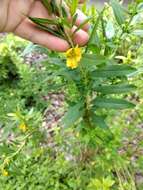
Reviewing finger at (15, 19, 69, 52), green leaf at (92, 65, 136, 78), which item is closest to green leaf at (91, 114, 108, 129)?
green leaf at (92, 65, 136, 78)

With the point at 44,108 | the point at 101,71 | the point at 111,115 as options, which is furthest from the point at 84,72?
the point at 44,108

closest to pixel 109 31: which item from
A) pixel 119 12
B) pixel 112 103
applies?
pixel 119 12

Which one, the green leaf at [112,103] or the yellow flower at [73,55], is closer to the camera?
the yellow flower at [73,55]

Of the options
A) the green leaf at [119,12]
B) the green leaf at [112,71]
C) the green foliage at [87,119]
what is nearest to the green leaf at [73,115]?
the green foliage at [87,119]

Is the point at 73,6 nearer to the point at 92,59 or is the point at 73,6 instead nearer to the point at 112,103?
the point at 92,59

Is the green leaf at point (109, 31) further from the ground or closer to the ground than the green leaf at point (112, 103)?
further from the ground

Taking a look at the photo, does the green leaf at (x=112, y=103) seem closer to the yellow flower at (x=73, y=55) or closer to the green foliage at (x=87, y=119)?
the green foliage at (x=87, y=119)

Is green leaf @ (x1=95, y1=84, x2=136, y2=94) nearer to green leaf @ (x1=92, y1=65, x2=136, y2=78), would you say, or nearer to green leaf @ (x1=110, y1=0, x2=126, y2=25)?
green leaf @ (x1=92, y1=65, x2=136, y2=78)
